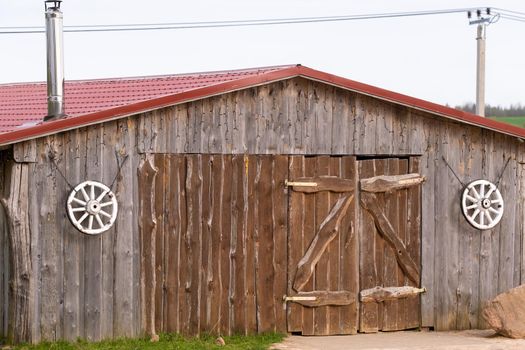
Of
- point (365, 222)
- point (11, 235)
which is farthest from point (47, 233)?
point (365, 222)

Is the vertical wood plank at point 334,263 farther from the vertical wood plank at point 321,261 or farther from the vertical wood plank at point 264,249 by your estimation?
the vertical wood plank at point 264,249

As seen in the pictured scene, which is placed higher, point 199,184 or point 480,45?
point 480,45

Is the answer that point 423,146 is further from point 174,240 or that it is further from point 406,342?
point 174,240

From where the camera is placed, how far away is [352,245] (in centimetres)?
1491

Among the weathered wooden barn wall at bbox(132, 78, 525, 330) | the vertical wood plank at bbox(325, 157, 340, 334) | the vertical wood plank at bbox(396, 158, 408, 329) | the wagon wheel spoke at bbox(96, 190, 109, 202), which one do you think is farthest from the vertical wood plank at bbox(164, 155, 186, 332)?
the vertical wood plank at bbox(396, 158, 408, 329)

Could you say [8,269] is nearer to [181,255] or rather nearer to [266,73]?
[181,255]

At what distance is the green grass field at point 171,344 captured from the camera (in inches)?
517

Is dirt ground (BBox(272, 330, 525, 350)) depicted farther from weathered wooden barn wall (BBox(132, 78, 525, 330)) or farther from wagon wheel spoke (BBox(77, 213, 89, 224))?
wagon wheel spoke (BBox(77, 213, 89, 224))

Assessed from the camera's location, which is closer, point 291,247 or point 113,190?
point 113,190

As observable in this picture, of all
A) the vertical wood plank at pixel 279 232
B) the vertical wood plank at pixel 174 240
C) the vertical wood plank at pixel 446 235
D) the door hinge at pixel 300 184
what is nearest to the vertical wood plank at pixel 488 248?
the vertical wood plank at pixel 446 235

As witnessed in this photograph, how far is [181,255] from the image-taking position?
14.0m

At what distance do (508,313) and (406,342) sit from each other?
1.40 m

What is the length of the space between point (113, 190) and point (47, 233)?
3.02ft

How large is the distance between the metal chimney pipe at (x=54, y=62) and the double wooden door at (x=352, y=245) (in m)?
3.02
